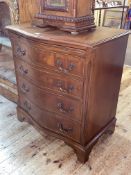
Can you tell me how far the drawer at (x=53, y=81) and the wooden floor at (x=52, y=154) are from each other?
574 millimetres

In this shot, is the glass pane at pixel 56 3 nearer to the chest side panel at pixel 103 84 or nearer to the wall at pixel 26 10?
the chest side panel at pixel 103 84

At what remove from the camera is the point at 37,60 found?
4.60 feet

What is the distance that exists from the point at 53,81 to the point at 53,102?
175 millimetres

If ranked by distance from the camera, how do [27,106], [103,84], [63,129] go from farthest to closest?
[27,106] < [63,129] < [103,84]

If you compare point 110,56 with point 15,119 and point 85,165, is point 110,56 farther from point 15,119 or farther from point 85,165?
point 15,119

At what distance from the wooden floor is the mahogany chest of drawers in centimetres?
13

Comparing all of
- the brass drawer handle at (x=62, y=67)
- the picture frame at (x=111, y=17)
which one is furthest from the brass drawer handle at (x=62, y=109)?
the picture frame at (x=111, y=17)

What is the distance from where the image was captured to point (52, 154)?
164 cm

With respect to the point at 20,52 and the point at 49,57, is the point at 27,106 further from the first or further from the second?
the point at 49,57

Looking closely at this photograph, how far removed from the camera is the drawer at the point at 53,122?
1.46 metres

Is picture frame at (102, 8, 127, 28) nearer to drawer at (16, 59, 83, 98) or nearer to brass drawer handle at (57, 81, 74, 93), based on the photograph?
drawer at (16, 59, 83, 98)

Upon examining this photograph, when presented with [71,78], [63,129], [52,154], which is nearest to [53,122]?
[63,129]

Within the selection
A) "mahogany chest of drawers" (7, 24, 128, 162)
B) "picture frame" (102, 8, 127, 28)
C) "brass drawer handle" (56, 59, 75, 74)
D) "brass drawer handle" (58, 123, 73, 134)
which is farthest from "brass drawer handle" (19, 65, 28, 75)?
"picture frame" (102, 8, 127, 28)

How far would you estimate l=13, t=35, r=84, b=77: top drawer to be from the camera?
3.99 ft
